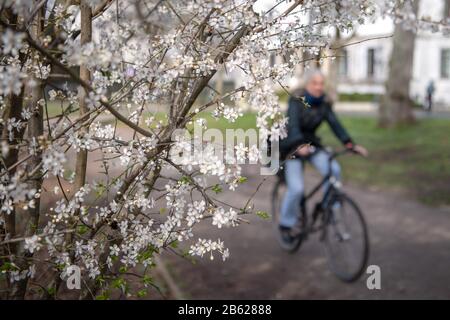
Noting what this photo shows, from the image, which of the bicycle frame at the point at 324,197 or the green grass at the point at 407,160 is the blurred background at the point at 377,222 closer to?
the green grass at the point at 407,160

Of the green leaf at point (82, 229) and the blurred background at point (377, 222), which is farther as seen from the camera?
the blurred background at point (377, 222)

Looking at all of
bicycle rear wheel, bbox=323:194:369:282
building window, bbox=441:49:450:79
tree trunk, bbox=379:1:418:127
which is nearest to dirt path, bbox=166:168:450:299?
bicycle rear wheel, bbox=323:194:369:282

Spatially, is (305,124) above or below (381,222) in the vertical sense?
above

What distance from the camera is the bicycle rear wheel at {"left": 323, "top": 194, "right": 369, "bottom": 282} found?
5.90 m

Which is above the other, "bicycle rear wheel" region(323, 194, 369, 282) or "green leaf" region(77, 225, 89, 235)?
"green leaf" region(77, 225, 89, 235)

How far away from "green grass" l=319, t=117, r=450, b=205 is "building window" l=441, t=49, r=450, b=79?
23.9 metres

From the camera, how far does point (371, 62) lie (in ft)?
146

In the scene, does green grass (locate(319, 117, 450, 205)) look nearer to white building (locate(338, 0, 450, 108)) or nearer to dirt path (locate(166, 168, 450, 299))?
dirt path (locate(166, 168, 450, 299))

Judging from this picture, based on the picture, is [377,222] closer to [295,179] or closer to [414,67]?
[295,179]

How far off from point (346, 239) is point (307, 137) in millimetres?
1159

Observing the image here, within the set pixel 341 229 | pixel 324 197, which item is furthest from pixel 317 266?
pixel 324 197

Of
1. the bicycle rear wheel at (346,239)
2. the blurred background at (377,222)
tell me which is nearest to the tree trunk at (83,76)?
the blurred background at (377,222)

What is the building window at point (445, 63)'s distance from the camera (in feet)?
134

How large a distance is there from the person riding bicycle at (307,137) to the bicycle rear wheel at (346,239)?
1.25 feet
